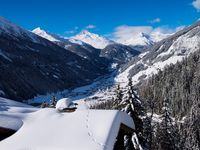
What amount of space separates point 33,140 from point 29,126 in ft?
5.61

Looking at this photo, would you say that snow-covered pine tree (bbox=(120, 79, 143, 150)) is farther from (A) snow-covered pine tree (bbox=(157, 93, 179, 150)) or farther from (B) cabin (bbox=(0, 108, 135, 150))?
(A) snow-covered pine tree (bbox=(157, 93, 179, 150))

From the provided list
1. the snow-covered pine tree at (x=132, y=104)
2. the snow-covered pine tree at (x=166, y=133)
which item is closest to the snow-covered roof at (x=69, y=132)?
the snow-covered pine tree at (x=132, y=104)

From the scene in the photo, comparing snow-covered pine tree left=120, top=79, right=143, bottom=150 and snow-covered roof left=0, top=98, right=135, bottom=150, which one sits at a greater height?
snow-covered pine tree left=120, top=79, right=143, bottom=150

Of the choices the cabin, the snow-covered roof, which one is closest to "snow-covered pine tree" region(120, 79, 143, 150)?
the cabin

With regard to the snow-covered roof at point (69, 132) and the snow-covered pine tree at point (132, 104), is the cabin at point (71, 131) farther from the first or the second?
the snow-covered pine tree at point (132, 104)

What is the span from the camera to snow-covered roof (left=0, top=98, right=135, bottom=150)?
1283cm

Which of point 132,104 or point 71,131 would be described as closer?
point 71,131

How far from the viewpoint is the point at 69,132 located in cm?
1362

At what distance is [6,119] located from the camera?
1598cm

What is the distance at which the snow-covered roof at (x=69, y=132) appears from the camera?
42.1 ft

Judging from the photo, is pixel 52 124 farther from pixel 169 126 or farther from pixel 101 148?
pixel 169 126

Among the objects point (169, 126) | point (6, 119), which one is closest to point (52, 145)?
point (6, 119)

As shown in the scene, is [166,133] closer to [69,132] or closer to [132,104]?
[132,104]

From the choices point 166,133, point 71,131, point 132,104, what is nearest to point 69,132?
point 71,131
